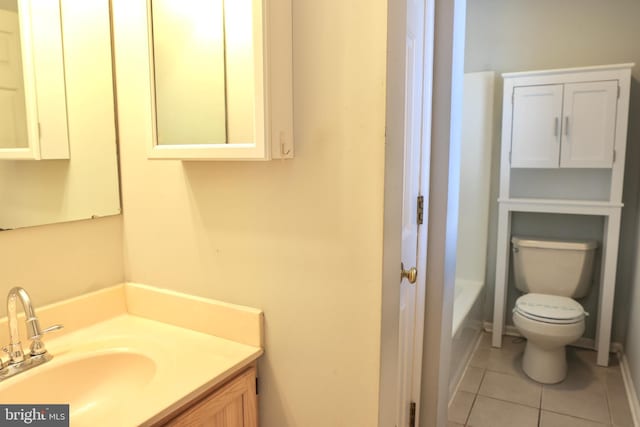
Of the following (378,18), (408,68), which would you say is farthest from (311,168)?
(408,68)

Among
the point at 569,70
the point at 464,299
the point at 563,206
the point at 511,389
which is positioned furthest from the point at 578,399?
the point at 569,70

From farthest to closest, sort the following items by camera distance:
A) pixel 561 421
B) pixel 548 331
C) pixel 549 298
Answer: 1. pixel 549 298
2. pixel 548 331
3. pixel 561 421

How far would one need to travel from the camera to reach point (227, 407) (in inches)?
41.9

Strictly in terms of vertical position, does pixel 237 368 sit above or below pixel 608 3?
below

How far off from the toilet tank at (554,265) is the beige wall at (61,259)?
2.55 meters

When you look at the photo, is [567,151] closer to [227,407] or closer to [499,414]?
A: [499,414]

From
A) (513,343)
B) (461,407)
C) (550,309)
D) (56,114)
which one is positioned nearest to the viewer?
(56,114)

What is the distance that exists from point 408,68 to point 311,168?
519 mm

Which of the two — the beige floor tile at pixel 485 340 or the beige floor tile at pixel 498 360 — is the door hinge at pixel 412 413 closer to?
the beige floor tile at pixel 498 360

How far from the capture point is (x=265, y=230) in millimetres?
1118

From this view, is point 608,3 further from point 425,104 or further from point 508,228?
point 425,104

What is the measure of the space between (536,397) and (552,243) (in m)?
1.00

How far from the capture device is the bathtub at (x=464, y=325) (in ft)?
7.89

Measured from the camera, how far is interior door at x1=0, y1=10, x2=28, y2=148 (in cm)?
113
